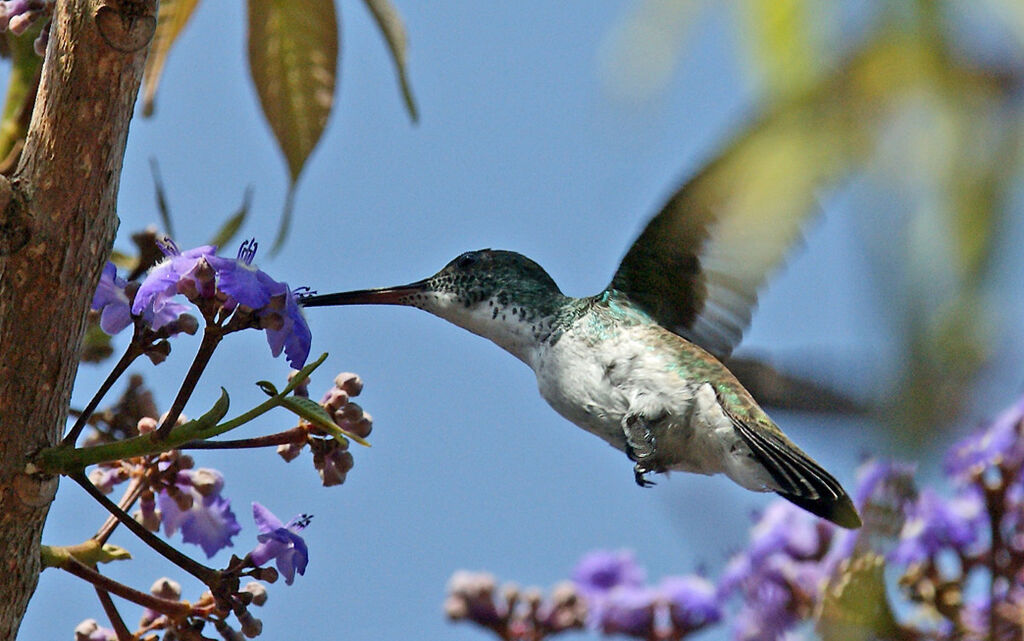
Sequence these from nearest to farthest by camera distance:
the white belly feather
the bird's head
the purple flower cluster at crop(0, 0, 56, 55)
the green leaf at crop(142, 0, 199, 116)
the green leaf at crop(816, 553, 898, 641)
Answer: the green leaf at crop(816, 553, 898, 641), the purple flower cluster at crop(0, 0, 56, 55), the green leaf at crop(142, 0, 199, 116), the white belly feather, the bird's head

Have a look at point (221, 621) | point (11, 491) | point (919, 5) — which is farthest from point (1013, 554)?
point (919, 5)

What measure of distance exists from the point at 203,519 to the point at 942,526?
2183 mm

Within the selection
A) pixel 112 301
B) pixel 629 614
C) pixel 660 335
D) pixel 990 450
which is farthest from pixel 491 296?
pixel 112 301

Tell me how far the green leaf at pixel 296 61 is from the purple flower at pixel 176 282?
3.74 feet

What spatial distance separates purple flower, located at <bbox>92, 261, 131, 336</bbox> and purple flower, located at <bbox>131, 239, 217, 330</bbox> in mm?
81

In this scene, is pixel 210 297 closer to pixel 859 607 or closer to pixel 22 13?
pixel 22 13

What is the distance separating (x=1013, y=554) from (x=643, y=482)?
115cm

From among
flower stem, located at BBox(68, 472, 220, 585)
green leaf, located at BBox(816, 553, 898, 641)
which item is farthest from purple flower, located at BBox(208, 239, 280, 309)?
green leaf, located at BBox(816, 553, 898, 641)

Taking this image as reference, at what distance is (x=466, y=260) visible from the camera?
4.25 m

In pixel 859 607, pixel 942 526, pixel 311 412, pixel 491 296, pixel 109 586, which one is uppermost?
pixel 491 296

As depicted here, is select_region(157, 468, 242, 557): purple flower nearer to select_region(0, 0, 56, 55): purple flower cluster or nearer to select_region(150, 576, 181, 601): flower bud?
select_region(150, 576, 181, 601): flower bud

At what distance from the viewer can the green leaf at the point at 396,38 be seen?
3.57 metres

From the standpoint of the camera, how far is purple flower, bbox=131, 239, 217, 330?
2.44 m

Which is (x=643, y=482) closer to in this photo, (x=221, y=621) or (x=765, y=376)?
(x=765, y=376)
